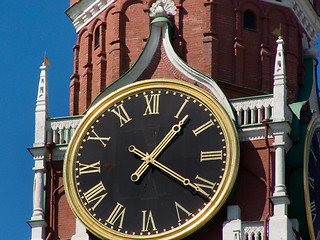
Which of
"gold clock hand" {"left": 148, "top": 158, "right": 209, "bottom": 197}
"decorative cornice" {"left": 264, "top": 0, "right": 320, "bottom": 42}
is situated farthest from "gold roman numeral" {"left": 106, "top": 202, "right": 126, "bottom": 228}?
"decorative cornice" {"left": 264, "top": 0, "right": 320, "bottom": 42}

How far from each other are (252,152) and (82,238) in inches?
136

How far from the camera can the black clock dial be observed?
3281cm

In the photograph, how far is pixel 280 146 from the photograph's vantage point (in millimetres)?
32438

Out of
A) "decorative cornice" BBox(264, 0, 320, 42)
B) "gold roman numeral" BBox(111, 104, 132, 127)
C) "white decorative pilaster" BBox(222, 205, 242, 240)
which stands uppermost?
"decorative cornice" BBox(264, 0, 320, 42)

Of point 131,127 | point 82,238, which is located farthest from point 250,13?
point 82,238

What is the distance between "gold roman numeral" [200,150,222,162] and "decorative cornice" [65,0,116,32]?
4.74 meters

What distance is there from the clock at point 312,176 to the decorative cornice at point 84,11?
16.7 ft

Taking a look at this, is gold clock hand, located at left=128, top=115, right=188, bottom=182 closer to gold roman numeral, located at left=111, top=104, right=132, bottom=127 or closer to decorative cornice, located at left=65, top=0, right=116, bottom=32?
gold roman numeral, located at left=111, top=104, right=132, bottom=127

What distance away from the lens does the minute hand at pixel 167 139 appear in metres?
33.0

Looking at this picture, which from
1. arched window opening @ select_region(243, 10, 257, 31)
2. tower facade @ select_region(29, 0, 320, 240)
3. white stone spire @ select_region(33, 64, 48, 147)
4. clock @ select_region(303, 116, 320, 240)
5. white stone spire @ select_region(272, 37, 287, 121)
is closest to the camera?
tower facade @ select_region(29, 0, 320, 240)

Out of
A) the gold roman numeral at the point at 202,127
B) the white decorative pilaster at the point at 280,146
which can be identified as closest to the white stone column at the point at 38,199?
the gold roman numeral at the point at 202,127

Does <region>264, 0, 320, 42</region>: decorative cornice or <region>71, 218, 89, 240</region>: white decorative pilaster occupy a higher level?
<region>264, 0, 320, 42</region>: decorative cornice

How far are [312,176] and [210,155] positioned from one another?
222 centimetres

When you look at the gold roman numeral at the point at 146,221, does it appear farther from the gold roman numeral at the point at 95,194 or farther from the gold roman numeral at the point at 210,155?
the gold roman numeral at the point at 210,155
